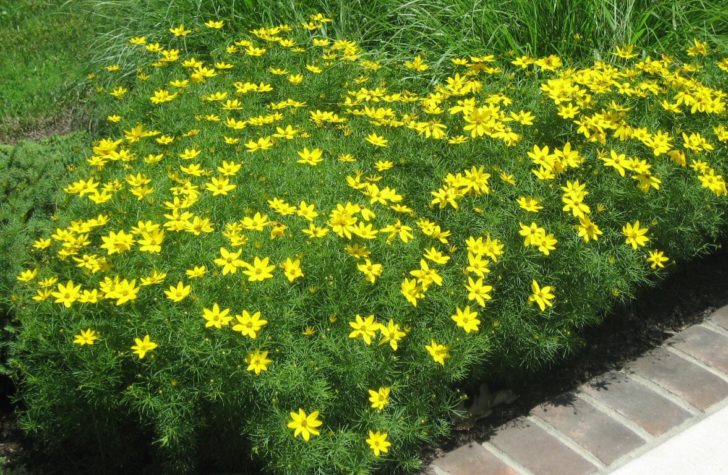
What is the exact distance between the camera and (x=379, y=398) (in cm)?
276

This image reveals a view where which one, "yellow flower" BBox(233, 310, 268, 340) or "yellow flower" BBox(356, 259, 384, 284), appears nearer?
"yellow flower" BBox(233, 310, 268, 340)

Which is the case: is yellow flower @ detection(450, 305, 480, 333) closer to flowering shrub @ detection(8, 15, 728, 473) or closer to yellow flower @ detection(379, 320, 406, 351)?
flowering shrub @ detection(8, 15, 728, 473)

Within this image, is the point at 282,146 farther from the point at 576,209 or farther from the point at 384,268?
the point at 576,209

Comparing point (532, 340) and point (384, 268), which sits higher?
point (384, 268)

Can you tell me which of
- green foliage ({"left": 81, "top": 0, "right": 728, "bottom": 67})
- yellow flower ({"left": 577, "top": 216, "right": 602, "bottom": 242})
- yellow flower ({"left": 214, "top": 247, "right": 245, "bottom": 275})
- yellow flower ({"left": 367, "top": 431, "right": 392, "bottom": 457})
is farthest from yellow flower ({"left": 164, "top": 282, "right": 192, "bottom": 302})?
green foliage ({"left": 81, "top": 0, "right": 728, "bottom": 67})

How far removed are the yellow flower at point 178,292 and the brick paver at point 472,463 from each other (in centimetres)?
114

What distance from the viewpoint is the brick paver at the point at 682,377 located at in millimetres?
3512

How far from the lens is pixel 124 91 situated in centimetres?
445

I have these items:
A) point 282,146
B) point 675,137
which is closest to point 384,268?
point 282,146

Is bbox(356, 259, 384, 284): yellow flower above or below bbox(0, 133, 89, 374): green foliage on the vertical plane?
below

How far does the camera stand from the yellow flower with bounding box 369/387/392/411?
2729mm

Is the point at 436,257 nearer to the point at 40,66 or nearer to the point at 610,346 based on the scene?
the point at 610,346

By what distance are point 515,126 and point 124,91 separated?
2.02 metres

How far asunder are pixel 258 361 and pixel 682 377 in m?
1.96
